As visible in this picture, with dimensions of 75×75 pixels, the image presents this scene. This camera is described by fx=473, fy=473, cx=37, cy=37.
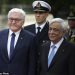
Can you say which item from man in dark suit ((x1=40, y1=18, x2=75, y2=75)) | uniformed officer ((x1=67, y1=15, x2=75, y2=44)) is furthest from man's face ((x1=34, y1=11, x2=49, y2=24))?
man in dark suit ((x1=40, y1=18, x2=75, y2=75))

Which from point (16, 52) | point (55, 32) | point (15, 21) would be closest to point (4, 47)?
point (16, 52)

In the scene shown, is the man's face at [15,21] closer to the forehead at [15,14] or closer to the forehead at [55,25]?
the forehead at [15,14]

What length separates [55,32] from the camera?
7.90 m

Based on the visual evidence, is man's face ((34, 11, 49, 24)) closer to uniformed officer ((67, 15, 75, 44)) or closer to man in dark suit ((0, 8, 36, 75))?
uniformed officer ((67, 15, 75, 44))

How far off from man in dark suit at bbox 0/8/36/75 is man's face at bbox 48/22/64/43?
0.55m

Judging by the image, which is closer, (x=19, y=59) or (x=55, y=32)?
(x=55, y=32)

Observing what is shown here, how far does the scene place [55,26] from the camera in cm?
793

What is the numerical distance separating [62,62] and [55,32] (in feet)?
1.69

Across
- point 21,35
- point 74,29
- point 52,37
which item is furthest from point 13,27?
point 74,29

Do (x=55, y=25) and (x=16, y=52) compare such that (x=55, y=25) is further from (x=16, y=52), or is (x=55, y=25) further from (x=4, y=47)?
(x=4, y=47)

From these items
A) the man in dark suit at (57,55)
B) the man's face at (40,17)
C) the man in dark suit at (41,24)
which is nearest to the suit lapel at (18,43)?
the man in dark suit at (57,55)

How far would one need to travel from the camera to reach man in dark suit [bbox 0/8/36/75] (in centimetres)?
822

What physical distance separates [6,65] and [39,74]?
0.61 metres

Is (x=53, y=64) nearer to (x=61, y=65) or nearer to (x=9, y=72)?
(x=61, y=65)
